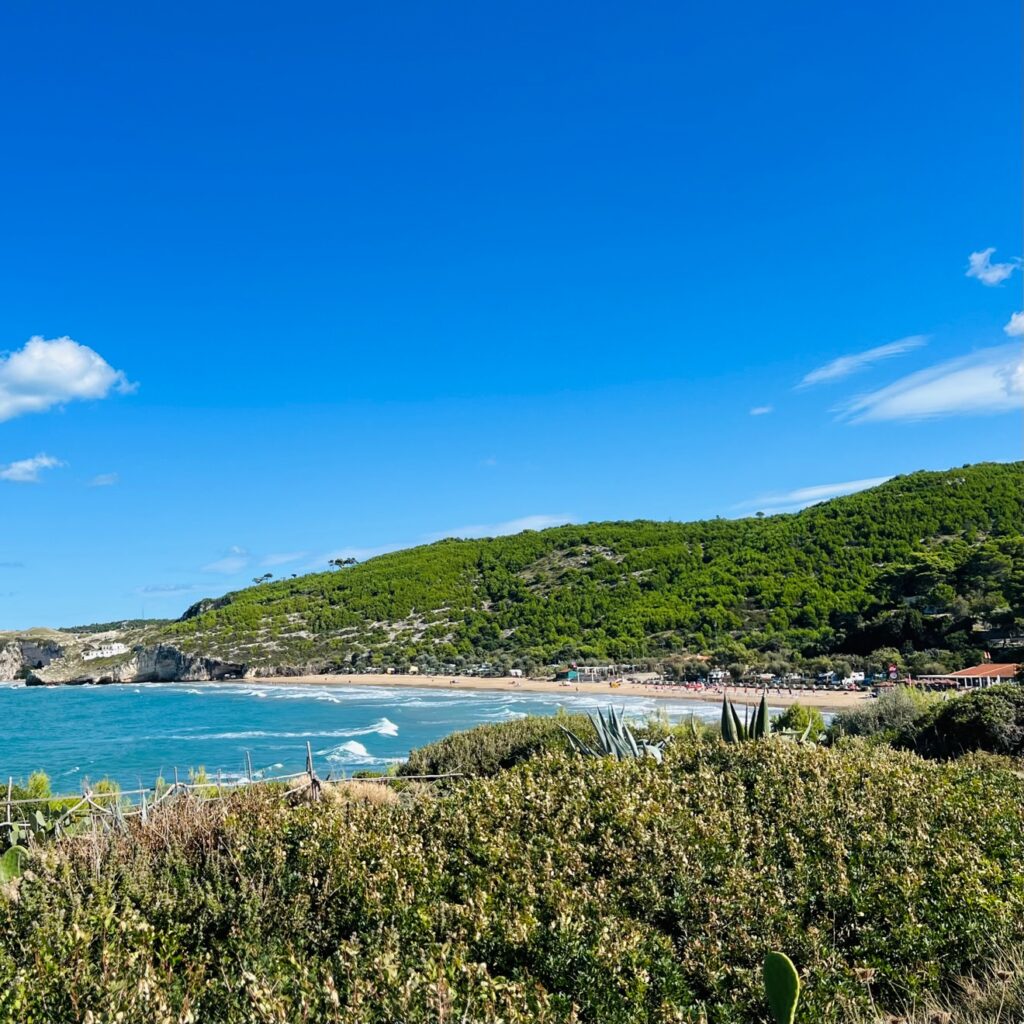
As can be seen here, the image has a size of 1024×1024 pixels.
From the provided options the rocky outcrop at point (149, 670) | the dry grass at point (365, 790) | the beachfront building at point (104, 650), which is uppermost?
the beachfront building at point (104, 650)

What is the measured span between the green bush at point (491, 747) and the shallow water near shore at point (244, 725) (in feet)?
10.3

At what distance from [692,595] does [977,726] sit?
66023mm

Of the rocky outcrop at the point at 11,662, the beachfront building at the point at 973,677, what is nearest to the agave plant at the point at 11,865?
the beachfront building at the point at 973,677

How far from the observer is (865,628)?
56.5 metres

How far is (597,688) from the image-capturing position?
60.8 meters

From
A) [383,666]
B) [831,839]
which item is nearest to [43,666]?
[383,666]

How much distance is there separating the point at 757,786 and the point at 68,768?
33305 millimetres

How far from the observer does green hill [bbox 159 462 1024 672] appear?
189 feet

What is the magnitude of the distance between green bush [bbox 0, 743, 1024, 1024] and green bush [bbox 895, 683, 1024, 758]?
7399mm

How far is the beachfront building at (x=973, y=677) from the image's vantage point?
125ft

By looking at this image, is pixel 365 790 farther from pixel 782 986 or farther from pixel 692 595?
pixel 692 595

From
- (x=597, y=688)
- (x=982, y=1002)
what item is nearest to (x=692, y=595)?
(x=597, y=688)

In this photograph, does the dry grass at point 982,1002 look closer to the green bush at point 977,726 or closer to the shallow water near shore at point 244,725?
the green bush at point 977,726

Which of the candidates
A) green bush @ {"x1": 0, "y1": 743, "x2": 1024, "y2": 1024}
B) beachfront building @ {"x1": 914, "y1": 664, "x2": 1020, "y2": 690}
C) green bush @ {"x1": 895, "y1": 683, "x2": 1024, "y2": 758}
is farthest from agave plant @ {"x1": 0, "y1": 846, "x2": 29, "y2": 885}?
beachfront building @ {"x1": 914, "y1": 664, "x2": 1020, "y2": 690}
